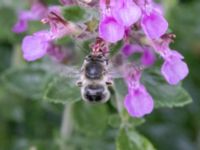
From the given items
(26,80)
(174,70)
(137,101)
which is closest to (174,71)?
(174,70)

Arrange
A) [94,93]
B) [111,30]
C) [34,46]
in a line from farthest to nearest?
[34,46] → [94,93] → [111,30]

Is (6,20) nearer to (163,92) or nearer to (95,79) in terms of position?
(163,92)

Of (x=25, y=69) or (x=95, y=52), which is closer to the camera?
(x=95, y=52)

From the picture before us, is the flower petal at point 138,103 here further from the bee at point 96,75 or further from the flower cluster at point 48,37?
the flower cluster at point 48,37

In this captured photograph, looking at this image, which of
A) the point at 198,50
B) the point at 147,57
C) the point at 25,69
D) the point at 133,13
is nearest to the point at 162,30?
the point at 133,13

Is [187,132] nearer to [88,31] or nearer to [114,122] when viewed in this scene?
[114,122]

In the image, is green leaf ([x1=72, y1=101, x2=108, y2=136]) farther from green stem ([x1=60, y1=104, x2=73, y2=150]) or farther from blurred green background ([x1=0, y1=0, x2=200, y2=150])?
blurred green background ([x1=0, y1=0, x2=200, y2=150])
